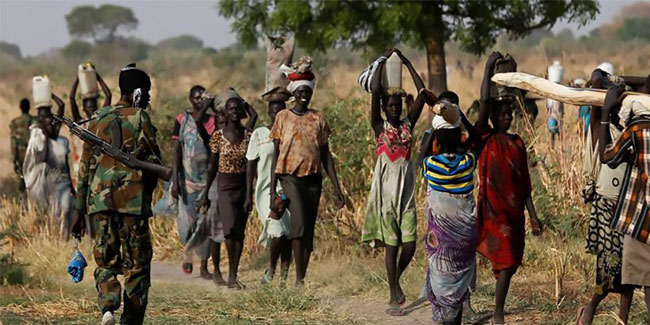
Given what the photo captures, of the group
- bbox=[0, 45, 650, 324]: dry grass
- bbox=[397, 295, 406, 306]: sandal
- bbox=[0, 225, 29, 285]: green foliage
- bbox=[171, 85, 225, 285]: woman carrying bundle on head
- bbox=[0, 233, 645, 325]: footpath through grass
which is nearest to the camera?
bbox=[0, 233, 645, 325]: footpath through grass

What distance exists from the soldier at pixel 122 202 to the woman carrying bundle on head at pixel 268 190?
235 cm

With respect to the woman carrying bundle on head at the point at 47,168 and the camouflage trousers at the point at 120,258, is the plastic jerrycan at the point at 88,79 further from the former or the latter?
the camouflage trousers at the point at 120,258

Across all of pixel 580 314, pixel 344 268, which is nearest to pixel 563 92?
pixel 580 314

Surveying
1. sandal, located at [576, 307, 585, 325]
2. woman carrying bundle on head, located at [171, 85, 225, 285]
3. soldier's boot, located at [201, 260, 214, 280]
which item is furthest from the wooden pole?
soldier's boot, located at [201, 260, 214, 280]

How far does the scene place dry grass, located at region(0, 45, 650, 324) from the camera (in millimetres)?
7938

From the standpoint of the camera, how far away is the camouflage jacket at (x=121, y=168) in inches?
267

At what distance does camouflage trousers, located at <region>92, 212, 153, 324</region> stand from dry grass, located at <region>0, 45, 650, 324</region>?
0.98 metres

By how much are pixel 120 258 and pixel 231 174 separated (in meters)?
2.94

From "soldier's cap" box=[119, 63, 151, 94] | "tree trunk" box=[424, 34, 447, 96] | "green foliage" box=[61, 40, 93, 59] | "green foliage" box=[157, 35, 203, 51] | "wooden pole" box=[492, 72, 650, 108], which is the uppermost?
"green foliage" box=[157, 35, 203, 51]

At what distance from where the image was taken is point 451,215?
22.0ft

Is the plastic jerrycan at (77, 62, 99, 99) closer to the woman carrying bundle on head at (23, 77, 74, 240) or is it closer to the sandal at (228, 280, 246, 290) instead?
the woman carrying bundle on head at (23, 77, 74, 240)

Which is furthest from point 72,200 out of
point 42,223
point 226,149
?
point 226,149

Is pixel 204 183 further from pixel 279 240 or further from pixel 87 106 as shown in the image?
pixel 87 106

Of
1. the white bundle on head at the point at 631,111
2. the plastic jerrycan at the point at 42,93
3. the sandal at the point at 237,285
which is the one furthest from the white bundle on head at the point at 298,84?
the plastic jerrycan at the point at 42,93
